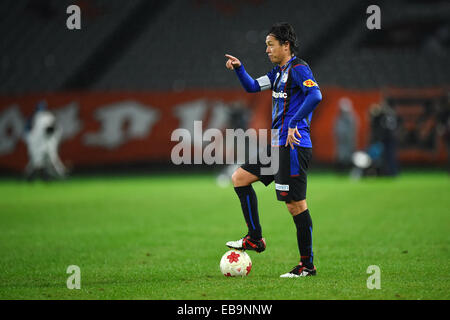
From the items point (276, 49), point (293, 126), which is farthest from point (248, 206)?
point (276, 49)

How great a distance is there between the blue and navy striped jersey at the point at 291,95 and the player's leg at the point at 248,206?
0.45m

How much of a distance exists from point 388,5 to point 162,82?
455 inches

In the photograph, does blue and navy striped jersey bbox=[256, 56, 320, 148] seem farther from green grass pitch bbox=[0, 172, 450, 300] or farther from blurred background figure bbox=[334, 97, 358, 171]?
blurred background figure bbox=[334, 97, 358, 171]

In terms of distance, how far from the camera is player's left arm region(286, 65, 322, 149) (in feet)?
20.4

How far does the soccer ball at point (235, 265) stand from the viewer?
6.59m

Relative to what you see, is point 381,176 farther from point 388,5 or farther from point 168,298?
point 168,298

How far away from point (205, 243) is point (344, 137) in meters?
13.8

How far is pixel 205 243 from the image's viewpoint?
9.06 meters

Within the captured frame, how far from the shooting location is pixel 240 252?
22.3 ft

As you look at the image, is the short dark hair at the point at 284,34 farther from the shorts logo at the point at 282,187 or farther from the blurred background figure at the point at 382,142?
the blurred background figure at the point at 382,142

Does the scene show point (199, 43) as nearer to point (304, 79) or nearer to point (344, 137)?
point (344, 137)

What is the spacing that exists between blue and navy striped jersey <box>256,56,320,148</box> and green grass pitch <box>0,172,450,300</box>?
4.69 ft

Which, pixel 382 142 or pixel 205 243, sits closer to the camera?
pixel 205 243
